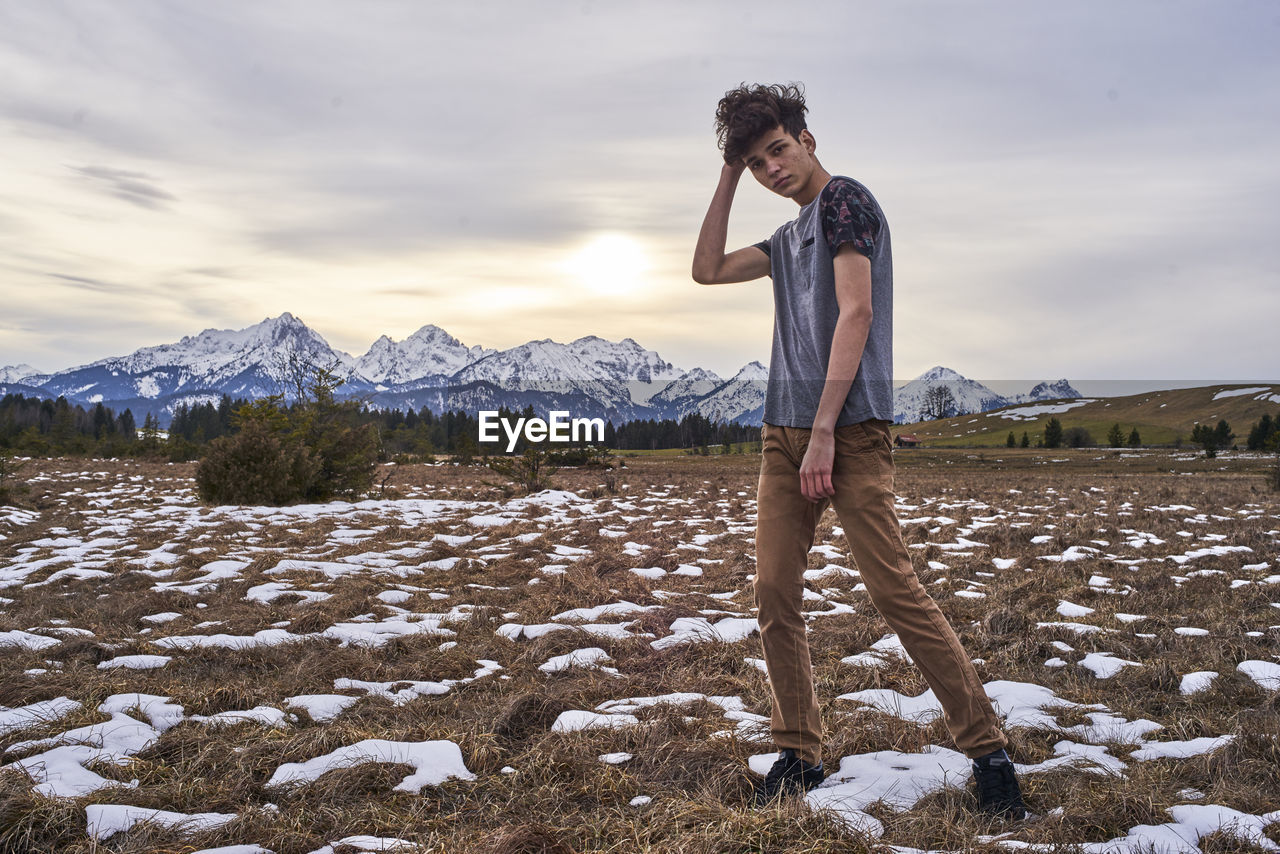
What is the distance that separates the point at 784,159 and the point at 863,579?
1.81 metres

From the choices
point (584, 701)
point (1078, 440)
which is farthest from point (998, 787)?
point (1078, 440)

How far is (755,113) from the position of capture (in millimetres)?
A: 2990

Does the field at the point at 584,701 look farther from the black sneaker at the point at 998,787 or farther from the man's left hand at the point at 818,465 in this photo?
the man's left hand at the point at 818,465

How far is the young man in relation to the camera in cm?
277

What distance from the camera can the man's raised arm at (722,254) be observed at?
11.2ft

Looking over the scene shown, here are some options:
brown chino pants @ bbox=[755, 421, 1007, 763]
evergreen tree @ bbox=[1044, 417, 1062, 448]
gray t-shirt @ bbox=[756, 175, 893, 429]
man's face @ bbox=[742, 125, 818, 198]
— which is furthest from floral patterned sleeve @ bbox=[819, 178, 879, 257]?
evergreen tree @ bbox=[1044, 417, 1062, 448]

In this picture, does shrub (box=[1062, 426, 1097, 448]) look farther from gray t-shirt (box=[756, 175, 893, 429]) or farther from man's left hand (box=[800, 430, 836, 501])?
man's left hand (box=[800, 430, 836, 501])

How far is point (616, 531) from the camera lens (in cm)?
1131

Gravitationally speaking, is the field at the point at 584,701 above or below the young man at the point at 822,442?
below

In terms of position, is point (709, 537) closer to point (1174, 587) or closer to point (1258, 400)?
point (1174, 587)

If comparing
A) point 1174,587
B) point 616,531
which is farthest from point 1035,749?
point 616,531

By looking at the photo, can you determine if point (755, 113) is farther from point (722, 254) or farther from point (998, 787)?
point (998, 787)

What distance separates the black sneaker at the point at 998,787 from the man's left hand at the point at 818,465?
47.1 inches

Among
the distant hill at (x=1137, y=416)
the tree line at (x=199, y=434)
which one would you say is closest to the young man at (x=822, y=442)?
the tree line at (x=199, y=434)
